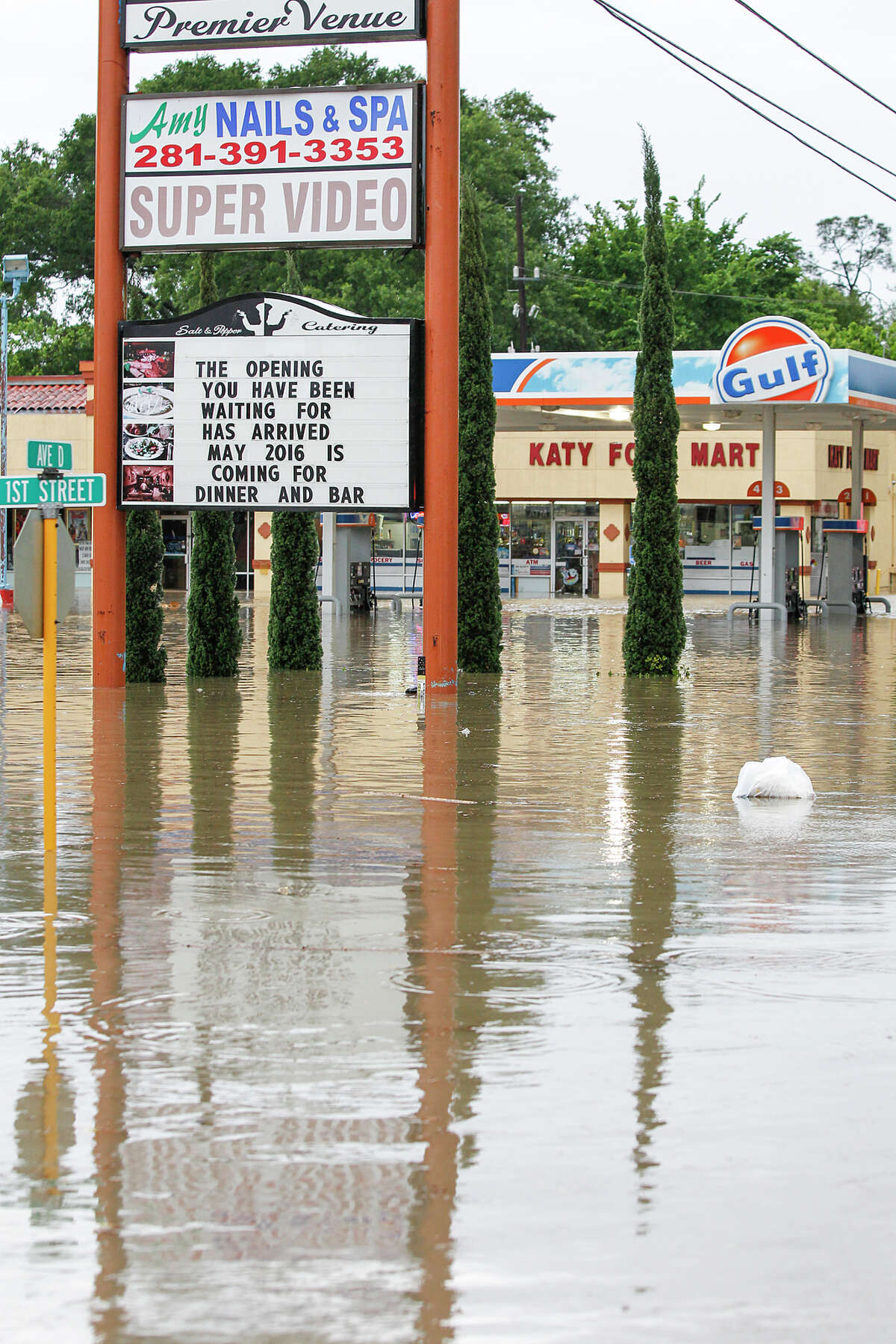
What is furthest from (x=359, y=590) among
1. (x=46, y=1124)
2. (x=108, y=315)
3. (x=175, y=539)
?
(x=46, y=1124)

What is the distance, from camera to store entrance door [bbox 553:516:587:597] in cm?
5131

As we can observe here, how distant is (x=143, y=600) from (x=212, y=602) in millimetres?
1000

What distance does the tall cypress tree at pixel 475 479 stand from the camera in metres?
21.5

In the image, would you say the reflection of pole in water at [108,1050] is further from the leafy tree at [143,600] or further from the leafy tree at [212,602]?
the leafy tree at [212,602]

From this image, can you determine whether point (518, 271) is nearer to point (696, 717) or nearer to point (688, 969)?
point (696, 717)

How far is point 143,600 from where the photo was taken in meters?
20.1

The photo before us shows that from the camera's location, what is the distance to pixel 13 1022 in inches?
244

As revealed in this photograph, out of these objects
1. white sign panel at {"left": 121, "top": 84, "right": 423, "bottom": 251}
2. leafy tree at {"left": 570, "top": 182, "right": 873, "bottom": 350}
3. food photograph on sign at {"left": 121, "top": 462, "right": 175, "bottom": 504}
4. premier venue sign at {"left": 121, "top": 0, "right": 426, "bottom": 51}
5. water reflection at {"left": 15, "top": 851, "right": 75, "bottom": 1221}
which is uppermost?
leafy tree at {"left": 570, "top": 182, "right": 873, "bottom": 350}

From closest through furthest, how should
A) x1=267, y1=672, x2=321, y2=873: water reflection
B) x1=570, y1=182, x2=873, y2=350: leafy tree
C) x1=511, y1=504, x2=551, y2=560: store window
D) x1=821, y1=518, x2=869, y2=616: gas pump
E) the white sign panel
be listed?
x1=267, y1=672, x2=321, y2=873: water reflection < the white sign panel < x1=821, y1=518, x2=869, y2=616: gas pump < x1=511, y1=504, x2=551, y2=560: store window < x1=570, y1=182, x2=873, y2=350: leafy tree

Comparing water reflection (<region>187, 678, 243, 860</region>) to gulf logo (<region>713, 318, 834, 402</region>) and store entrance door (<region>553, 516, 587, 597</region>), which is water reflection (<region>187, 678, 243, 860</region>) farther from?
store entrance door (<region>553, 516, 587, 597</region>)

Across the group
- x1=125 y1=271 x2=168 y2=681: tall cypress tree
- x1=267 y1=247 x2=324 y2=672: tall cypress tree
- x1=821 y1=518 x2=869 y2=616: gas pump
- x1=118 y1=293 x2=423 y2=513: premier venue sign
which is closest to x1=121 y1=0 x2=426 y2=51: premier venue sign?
x1=118 y1=293 x2=423 y2=513: premier venue sign

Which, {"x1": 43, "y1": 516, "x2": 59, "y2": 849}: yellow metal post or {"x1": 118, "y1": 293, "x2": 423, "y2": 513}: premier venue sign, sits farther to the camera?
{"x1": 118, "y1": 293, "x2": 423, "y2": 513}: premier venue sign

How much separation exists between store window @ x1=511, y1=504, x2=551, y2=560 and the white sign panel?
112 feet

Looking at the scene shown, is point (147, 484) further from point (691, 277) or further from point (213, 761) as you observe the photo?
point (691, 277)
